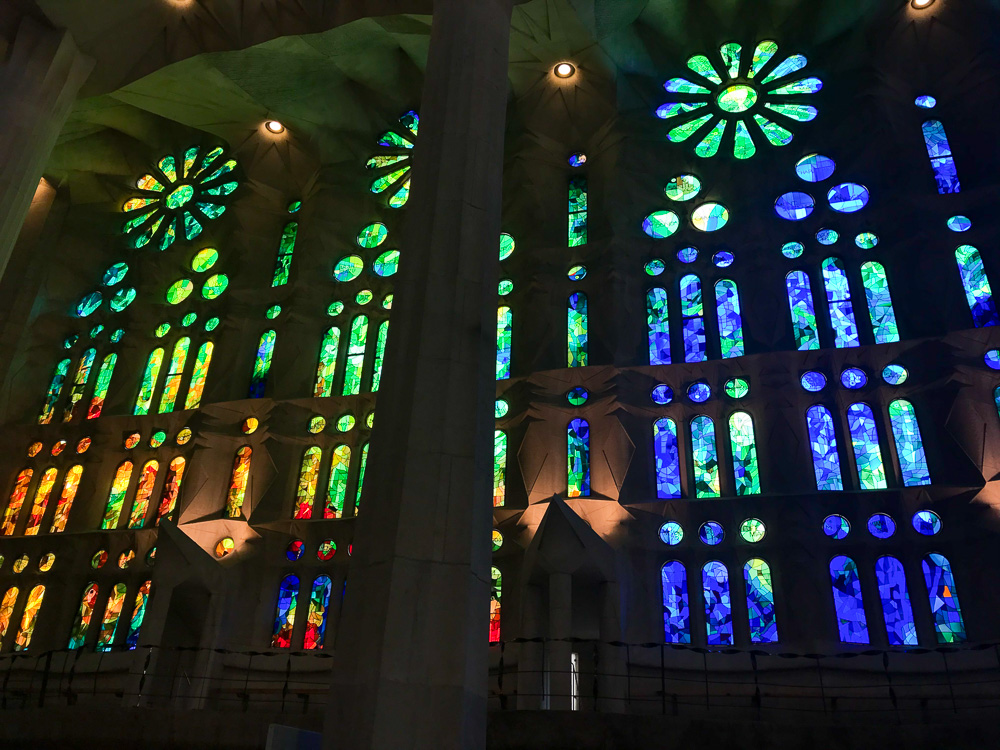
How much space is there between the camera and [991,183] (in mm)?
17750

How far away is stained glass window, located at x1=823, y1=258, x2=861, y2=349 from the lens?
698 inches

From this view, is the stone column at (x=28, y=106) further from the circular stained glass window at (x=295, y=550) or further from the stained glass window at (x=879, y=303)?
the stained glass window at (x=879, y=303)

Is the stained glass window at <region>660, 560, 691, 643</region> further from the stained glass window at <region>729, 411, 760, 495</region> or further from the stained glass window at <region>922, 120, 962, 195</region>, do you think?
the stained glass window at <region>922, 120, 962, 195</region>

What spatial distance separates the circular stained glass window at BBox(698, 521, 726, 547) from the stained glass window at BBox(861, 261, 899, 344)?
480 cm

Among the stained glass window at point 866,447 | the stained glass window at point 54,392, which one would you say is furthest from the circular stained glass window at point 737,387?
the stained glass window at point 54,392

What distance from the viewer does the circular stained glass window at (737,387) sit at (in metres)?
17.7

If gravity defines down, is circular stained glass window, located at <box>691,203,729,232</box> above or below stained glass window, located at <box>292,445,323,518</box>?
above

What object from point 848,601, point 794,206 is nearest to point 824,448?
point 848,601

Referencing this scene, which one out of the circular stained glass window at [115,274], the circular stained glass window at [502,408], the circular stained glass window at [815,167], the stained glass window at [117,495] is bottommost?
the stained glass window at [117,495]

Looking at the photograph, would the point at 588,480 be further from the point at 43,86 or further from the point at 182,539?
the point at 43,86

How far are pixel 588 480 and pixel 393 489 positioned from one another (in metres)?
9.92

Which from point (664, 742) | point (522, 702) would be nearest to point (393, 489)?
point (664, 742)

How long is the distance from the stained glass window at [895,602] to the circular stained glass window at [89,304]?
1995 cm

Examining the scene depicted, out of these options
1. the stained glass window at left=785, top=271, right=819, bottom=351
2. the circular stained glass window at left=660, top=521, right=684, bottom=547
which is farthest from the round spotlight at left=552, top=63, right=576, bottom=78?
the circular stained glass window at left=660, top=521, right=684, bottom=547
